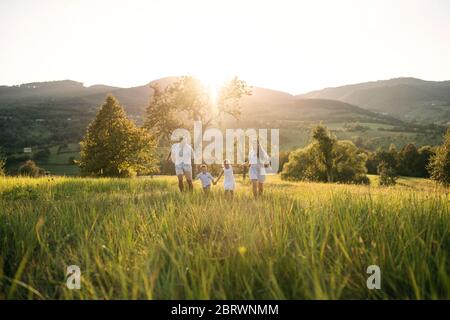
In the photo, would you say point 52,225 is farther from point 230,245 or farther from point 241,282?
point 241,282

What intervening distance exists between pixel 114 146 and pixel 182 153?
26142 millimetres

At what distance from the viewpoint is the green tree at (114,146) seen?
37.7m

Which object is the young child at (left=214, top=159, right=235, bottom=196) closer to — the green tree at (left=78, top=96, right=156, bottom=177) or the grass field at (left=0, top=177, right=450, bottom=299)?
the grass field at (left=0, top=177, right=450, bottom=299)

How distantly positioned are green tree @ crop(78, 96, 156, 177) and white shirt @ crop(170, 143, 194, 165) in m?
25.5

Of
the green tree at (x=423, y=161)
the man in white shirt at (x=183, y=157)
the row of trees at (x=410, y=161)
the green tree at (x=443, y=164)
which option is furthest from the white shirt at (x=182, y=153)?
Answer: the green tree at (x=423, y=161)

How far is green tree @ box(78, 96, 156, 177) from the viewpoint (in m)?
37.7

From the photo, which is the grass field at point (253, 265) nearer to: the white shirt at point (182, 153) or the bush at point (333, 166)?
the white shirt at point (182, 153)

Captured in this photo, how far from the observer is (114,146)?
123ft

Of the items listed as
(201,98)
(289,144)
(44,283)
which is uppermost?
(201,98)

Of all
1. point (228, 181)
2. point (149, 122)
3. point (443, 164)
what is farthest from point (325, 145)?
point (228, 181)

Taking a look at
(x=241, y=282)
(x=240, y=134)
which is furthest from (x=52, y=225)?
(x=240, y=134)

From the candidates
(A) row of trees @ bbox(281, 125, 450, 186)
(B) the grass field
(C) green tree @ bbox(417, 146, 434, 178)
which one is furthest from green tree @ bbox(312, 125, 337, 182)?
(B) the grass field

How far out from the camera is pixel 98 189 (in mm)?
15680
